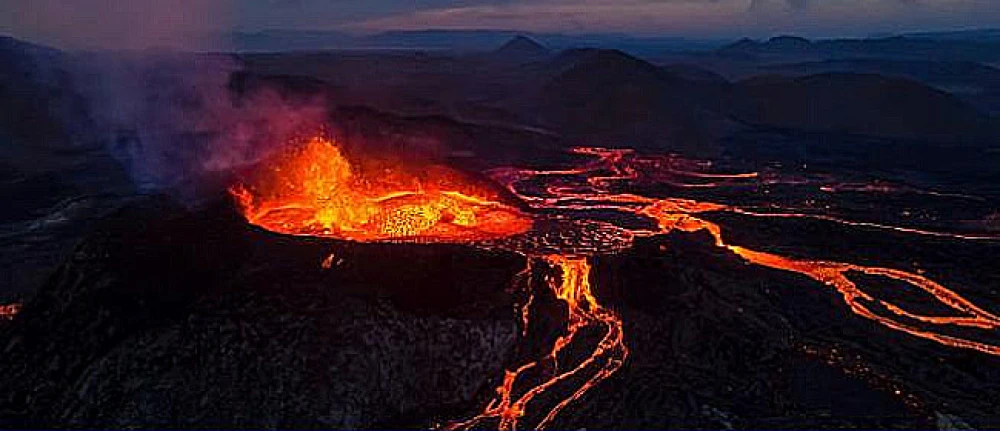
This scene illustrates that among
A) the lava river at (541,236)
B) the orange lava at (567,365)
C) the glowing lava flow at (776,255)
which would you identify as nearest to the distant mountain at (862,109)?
the glowing lava flow at (776,255)

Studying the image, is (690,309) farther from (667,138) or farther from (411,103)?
(411,103)

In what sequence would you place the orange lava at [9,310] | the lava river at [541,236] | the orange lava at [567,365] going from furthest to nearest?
the orange lava at [9,310], the lava river at [541,236], the orange lava at [567,365]

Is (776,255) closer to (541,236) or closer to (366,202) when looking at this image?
(541,236)

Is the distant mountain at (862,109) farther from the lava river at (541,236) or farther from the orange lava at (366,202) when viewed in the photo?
the orange lava at (366,202)

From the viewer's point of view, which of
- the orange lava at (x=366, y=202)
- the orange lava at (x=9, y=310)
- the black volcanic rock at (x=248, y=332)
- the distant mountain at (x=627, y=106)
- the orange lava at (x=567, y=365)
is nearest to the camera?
the black volcanic rock at (x=248, y=332)

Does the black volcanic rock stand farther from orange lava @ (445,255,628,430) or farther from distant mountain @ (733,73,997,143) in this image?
distant mountain @ (733,73,997,143)

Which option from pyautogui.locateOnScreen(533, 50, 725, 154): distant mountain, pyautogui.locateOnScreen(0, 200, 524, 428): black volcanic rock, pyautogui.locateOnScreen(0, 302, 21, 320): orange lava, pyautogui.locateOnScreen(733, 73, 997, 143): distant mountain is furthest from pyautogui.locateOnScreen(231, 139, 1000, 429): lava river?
pyautogui.locateOnScreen(733, 73, 997, 143): distant mountain

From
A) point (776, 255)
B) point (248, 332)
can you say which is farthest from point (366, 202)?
point (776, 255)
